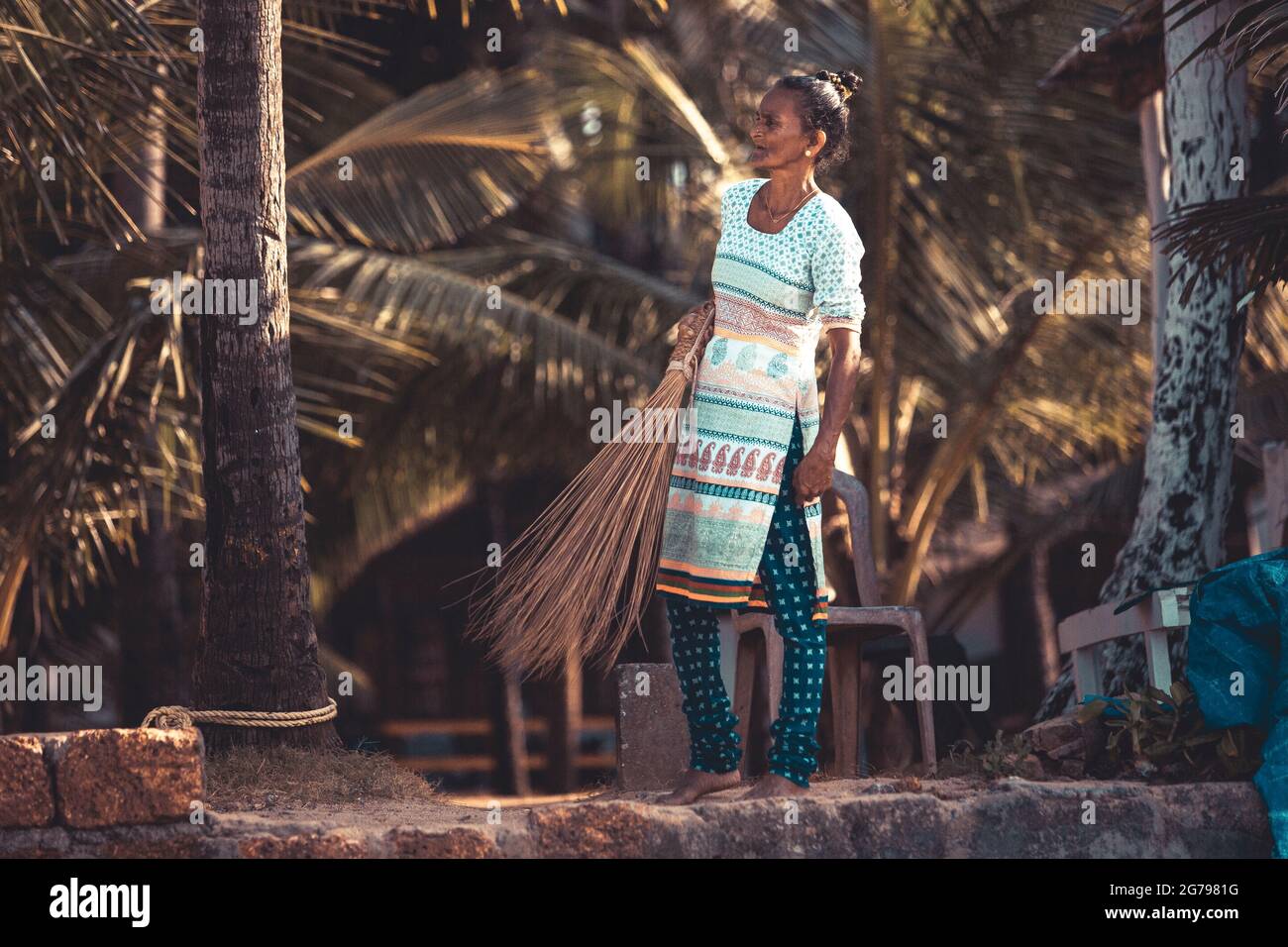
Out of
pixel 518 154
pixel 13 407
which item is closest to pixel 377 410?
pixel 518 154

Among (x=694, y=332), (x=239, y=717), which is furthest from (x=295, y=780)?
(x=694, y=332)

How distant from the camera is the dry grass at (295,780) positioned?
4758mm

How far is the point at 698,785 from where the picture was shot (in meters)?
4.54

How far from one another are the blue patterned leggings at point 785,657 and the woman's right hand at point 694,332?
0.40 meters

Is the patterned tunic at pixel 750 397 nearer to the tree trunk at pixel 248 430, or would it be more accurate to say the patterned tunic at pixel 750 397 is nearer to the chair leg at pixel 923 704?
the chair leg at pixel 923 704

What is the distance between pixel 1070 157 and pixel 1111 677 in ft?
15.2

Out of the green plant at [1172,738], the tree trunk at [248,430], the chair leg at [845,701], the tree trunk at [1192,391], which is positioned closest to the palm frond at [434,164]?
the tree trunk at [248,430]

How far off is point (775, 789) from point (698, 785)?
0.22 meters

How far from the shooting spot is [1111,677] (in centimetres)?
609

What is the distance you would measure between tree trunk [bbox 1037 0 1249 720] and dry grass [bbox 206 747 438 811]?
8.33 feet

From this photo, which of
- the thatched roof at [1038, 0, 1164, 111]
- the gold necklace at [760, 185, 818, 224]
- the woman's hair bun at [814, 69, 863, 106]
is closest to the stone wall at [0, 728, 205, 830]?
the gold necklace at [760, 185, 818, 224]

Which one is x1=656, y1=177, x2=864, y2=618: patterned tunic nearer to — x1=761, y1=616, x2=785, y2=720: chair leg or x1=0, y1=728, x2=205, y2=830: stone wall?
x1=761, y1=616, x2=785, y2=720: chair leg

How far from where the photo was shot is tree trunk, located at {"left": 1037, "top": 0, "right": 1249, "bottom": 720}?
6.10 m

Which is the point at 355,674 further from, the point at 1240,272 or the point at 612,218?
the point at 1240,272
